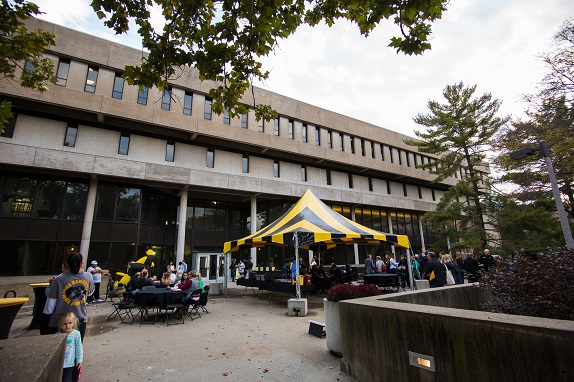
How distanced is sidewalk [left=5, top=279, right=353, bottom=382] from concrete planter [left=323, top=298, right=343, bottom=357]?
0.56 feet

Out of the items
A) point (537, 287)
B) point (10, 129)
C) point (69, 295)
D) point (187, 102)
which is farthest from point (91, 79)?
point (537, 287)

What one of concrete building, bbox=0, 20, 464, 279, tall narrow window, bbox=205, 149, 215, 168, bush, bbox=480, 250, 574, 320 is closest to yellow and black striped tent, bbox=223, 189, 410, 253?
bush, bbox=480, 250, 574, 320

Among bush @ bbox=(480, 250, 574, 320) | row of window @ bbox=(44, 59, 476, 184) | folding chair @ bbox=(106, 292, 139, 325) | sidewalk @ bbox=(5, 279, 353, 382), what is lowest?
sidewalk @ bbox=(5, 279, 353, 382)

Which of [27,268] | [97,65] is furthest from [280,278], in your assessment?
[97,65]

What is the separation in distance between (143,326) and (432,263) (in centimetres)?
896

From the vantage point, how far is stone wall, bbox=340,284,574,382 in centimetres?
216

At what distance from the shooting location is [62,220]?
17266 mm

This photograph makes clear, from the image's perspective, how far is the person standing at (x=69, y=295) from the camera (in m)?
4.14

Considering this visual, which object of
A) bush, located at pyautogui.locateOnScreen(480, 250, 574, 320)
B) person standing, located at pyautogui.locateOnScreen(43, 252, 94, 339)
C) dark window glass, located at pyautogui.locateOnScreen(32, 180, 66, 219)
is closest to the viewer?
bush, located at pyautogui.locateOnScreen(480, 250, 574, 320)

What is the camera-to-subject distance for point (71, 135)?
18.0 metres

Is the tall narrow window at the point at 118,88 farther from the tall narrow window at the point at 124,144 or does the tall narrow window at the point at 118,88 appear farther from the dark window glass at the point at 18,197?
the dark window glass at the point at 18,197

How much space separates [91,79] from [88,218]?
916 cm

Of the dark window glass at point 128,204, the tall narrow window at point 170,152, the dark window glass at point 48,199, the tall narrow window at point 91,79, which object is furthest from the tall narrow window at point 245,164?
the dark window glass at point 48,199

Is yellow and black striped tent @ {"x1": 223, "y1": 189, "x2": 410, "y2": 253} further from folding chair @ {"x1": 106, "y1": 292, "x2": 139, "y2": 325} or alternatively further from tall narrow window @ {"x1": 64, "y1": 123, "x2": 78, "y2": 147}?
tall narrow window @ {"x1": 64, "y1": 123, "x2": 78, "y2": 147}
